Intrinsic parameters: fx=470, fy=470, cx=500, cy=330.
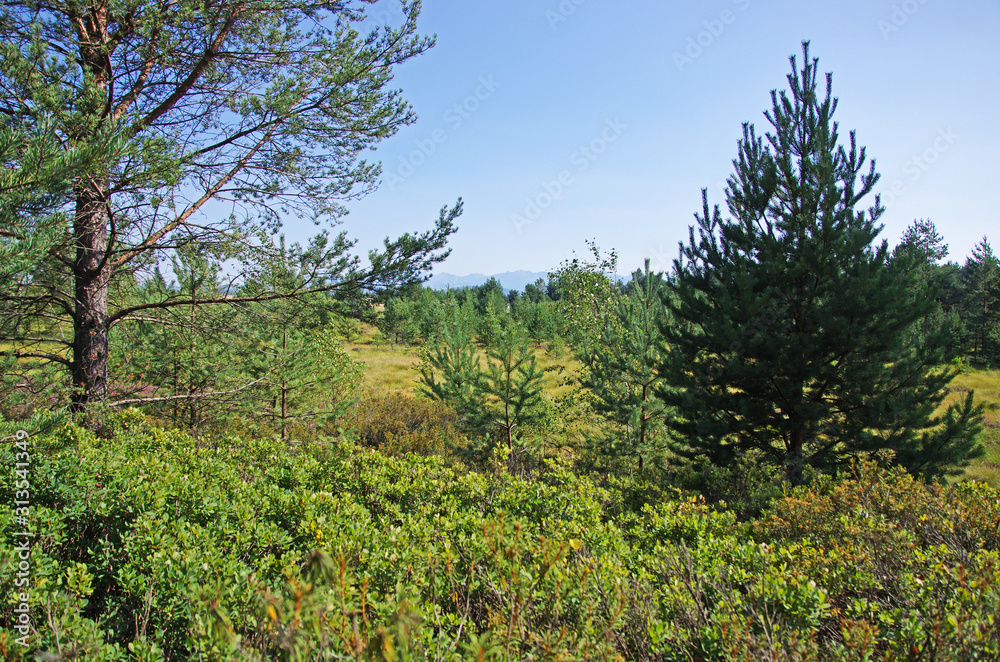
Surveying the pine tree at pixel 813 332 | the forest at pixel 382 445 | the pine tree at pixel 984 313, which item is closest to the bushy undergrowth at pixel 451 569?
the forest at pixel 382 445

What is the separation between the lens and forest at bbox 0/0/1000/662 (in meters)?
2.06

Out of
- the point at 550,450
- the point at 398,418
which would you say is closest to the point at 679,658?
the point at 550,450

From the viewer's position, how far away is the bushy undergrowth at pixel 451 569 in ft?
5.88

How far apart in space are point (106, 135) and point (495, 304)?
40532mm

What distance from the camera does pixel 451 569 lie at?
94.5 inches

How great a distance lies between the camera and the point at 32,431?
3.71m

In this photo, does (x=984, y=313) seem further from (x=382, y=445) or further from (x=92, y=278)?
(x=92, y=278)

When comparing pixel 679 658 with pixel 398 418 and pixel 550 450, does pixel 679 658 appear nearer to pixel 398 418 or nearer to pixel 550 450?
pixel 550 450

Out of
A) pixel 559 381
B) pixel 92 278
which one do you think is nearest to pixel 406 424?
pixel 559 381

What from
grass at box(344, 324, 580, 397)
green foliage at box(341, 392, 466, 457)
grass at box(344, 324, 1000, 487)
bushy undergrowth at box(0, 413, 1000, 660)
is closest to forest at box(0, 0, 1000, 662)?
bushy undergrowth at box(0, 413, 1000, 660)

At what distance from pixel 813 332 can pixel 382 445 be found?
616 cm

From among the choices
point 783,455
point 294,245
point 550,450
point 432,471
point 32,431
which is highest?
point 294,245

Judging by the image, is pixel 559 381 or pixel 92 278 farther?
pixel 559 381

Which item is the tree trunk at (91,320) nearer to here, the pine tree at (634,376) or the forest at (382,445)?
the forest at (382,445)
